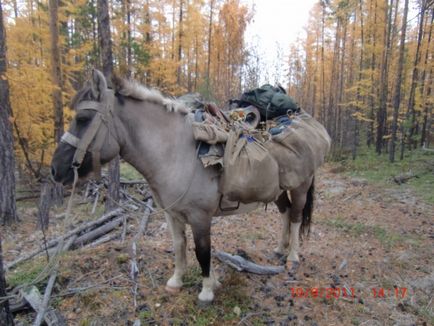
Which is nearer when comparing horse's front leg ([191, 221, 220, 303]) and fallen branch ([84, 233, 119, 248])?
horse's front leg ([191, 221, 220, 303])

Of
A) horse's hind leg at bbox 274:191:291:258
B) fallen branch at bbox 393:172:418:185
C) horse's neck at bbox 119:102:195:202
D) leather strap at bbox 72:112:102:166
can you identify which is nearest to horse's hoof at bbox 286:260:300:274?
horse's hind leg at bbox 274:191:291:258

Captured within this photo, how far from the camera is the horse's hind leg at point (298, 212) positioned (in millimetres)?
3699

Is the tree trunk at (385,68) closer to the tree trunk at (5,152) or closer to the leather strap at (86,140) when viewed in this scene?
the tree trunk at (5,152)

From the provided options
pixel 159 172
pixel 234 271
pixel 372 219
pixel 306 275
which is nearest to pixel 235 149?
pixel 159 172

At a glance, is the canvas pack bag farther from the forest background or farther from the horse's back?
the forest background

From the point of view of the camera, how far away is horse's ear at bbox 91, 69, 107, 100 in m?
2.02

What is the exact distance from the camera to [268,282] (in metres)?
3.33

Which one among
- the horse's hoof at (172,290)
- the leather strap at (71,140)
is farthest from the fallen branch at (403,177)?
the leather strap at (71,140)

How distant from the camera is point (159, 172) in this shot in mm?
2352

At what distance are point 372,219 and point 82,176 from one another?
6142 millimetres
